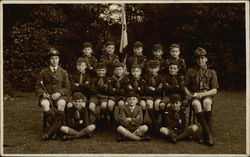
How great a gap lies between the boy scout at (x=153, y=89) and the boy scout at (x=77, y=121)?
3.40 ft

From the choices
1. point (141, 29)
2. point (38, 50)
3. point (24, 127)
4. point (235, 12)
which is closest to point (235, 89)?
point (235, 12)

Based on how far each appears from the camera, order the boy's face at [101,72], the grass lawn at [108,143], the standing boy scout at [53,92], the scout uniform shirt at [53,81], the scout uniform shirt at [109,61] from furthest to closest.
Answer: the scout uniform shirt at [109,61]
the boy's face at [101,72]
the scout uniform shirt at [53,81]
the standing boy scout at [53,92]
the grass lawn at [108,143]

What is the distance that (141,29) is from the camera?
43.9 feet

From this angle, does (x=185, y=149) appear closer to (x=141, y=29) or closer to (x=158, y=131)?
(x=158, y=131)

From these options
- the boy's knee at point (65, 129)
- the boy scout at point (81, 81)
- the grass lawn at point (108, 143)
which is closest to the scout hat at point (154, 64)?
the boy scout at point (81, 81)

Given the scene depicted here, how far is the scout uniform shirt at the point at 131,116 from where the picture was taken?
573 centimetres

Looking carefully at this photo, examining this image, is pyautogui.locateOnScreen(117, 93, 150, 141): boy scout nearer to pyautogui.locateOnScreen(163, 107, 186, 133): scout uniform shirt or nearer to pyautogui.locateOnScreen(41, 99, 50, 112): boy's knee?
pyautogui.locateOnScreen(163, 107, 186, 133): scout uniform shirt

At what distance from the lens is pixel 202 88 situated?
19.8 ft

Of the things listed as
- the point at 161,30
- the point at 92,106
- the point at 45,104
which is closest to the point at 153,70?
the point at 92,106

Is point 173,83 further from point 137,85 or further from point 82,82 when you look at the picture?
point 82,82

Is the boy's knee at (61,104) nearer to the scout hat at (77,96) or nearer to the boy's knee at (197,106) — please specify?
the scout hat at (77,96)

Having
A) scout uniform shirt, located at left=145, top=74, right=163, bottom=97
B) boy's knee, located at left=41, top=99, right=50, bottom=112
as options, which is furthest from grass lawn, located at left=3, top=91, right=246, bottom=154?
scout uniform shirt, located at left=145, top=74, right=163, bottom=97

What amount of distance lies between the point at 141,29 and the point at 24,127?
24.8ft

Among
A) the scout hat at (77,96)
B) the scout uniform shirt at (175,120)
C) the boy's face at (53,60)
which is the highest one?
the boy's face at (53,60)
